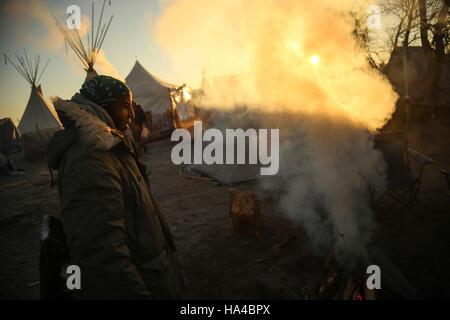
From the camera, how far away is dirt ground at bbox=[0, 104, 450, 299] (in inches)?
111

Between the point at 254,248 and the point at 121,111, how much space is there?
268 centimetres

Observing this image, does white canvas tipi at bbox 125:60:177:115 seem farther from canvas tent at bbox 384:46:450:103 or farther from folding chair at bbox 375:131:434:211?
folding chair at bbox 375:131:434:211

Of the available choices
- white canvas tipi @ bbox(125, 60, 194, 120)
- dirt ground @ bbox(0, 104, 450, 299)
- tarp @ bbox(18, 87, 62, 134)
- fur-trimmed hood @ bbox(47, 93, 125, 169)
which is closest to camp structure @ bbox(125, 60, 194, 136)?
white canvas tipi @ bbox(125, 60, 194, 120)

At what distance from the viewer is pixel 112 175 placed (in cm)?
127

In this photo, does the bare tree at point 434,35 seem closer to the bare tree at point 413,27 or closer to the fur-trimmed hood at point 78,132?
the bare tree at point 413,27

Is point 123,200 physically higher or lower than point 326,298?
higher

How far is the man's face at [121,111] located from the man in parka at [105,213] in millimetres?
226

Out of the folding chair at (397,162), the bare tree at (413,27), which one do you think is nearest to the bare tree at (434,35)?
the bare tree at (413,27)
